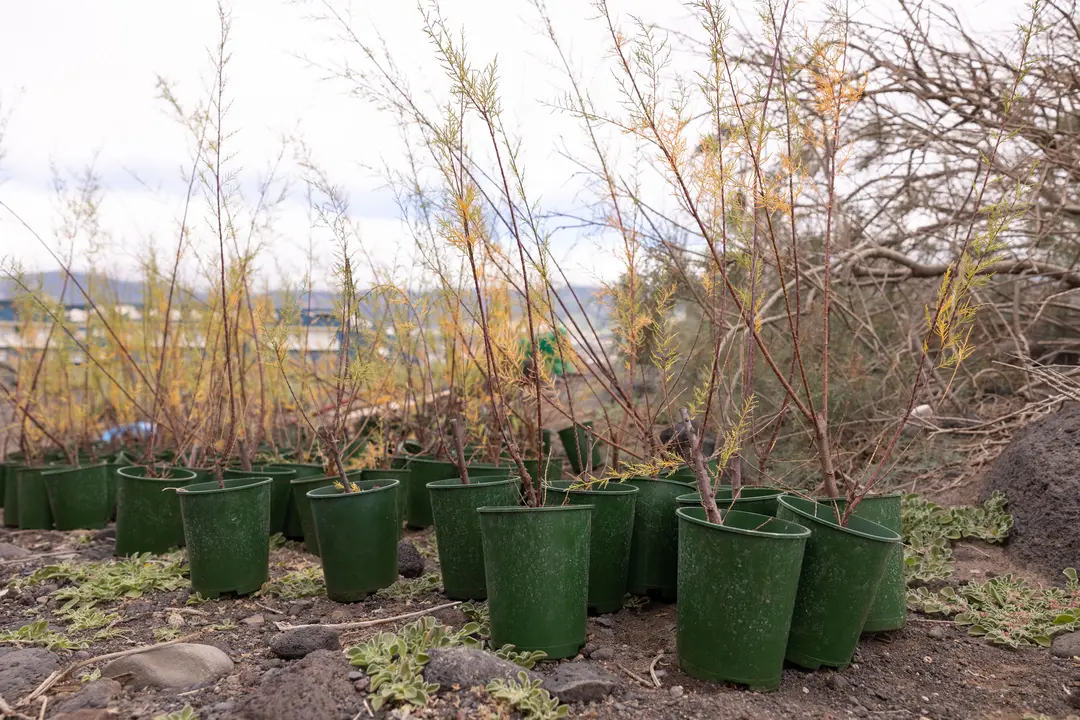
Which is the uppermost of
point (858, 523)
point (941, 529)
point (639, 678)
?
point (858, 523)

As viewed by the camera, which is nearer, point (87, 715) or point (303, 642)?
point (87, 715)

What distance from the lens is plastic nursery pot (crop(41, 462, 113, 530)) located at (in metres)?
4.25

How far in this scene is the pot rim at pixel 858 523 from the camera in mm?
2043

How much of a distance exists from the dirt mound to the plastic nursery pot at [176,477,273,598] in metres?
2.82

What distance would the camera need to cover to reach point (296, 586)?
9.81 feet

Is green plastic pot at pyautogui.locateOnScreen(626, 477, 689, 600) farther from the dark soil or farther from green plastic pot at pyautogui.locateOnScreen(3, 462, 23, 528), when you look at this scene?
green plastic pot at pyautogui.locateOnScreen(3, 462, 23, 528)

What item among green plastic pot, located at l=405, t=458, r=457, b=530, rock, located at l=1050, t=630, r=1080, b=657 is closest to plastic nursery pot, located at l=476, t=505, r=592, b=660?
rock, located at l=1050, t=630, r=1080, b=657

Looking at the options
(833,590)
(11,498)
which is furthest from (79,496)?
(833,590)

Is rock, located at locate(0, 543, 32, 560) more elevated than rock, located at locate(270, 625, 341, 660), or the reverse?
rock, located at locate(270, 625, 341, 660)

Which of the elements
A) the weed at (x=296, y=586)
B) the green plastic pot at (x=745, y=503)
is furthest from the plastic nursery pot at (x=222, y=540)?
the green plastic pot at (x=745, y=503)

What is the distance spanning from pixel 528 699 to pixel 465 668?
176 millimetres

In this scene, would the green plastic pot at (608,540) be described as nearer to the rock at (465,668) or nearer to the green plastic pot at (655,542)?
the green plastic pot at (655,542)

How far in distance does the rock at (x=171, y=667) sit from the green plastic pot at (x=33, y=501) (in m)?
2.79

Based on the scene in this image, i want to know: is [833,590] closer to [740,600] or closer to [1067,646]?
[740,600]
